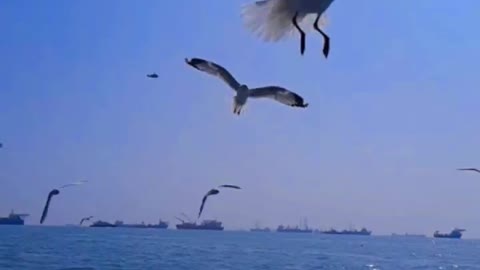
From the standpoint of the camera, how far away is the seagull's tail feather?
6.95 metres

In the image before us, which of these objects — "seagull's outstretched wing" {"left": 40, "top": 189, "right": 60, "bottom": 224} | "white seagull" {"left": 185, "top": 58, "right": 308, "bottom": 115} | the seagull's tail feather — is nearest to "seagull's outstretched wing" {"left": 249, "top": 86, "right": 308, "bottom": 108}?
"white seagull" {"left": 185, "top": 58, "right": 308, "bottom": 115}

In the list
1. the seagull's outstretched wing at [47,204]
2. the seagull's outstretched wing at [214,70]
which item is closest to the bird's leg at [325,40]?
the seagull's outstretched wing at [214,70]

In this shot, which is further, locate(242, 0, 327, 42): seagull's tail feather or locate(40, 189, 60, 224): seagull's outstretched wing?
locate(40, 189, 60, 224): seagull's outstretched wing

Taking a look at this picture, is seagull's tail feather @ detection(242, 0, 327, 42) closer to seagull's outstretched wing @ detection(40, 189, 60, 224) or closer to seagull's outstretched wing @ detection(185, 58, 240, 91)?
seagull's outstretched wing @ detection(185, 58, 240, 91)

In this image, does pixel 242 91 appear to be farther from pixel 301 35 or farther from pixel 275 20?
pixel 301 35

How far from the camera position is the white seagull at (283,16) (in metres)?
6.74

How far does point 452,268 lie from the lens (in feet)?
148

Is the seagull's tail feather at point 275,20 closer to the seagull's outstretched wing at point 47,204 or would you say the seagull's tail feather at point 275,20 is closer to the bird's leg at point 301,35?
the bird's leg at point 301,35

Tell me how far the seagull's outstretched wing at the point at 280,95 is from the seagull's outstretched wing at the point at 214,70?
0.77 feet

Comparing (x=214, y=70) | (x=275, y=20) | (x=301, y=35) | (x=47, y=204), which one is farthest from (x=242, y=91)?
(x=47, y=204)

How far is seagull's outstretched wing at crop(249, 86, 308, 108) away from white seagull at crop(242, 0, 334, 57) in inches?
36.3

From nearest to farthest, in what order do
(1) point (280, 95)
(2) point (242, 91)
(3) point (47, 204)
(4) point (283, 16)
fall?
1. (4) point (283, 16)
2. (1) point (280, 95)
3. (2) point (242, 91)
4. (3) point (47, 204)

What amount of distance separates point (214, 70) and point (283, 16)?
79.8 inches

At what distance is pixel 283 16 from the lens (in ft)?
23.7
